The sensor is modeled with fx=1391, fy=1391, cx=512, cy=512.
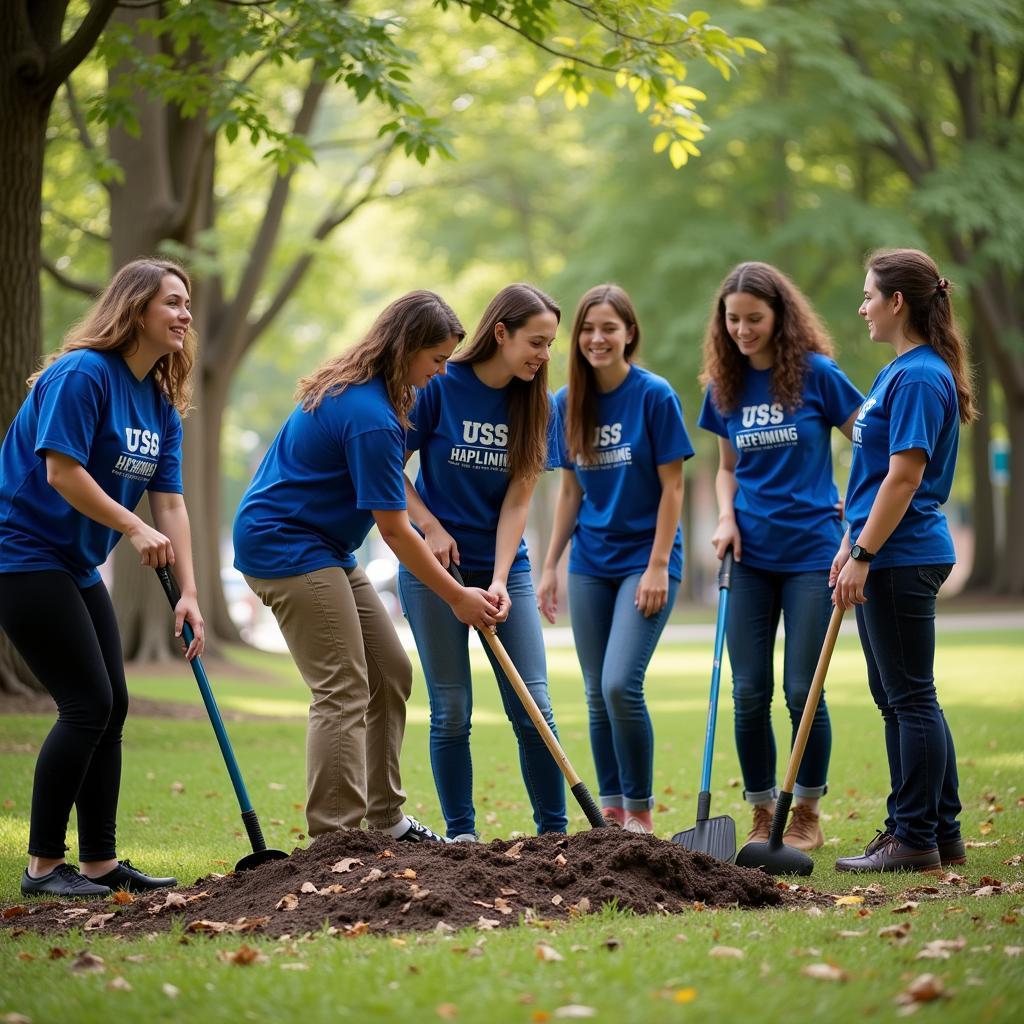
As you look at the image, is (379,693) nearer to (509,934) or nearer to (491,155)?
(509,934)

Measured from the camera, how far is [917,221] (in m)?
25.0

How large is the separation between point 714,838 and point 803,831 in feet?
2.38

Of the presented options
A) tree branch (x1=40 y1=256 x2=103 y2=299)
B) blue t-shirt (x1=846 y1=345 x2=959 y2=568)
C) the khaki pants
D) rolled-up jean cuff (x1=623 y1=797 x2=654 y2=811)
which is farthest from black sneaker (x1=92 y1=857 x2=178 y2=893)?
tree branch (x1=40 y1=256 x2=103 y2=299)

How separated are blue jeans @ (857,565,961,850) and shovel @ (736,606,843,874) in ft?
0.63

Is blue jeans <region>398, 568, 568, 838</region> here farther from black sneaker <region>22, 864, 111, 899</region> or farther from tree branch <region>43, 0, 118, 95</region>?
tree branch <region>43, 0, 118, 95</region>

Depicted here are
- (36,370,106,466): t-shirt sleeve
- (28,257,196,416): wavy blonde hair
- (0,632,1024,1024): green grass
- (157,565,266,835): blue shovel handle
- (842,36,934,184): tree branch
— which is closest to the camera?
(0,632,1024,1024): green grass

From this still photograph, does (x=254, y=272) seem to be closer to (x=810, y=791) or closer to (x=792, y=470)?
(x=792, y=470)

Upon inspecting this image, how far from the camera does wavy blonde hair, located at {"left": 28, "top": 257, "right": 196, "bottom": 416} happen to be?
5.29 m

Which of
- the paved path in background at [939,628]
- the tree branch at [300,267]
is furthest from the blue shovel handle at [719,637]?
the paved path in background at [939,628]

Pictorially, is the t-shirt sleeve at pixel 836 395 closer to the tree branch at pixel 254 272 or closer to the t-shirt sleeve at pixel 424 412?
the t-shirt sleeve at pixel 424 412

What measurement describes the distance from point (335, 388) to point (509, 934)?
2058 mm

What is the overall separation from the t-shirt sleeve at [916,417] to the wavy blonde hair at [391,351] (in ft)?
5.72

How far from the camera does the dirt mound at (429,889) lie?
452 cm

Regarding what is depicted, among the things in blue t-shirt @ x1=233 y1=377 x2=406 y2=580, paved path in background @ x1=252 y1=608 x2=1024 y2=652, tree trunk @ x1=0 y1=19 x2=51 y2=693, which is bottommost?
paved path in background @ x1=252 y1=608 x2=1024 y2=652
